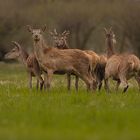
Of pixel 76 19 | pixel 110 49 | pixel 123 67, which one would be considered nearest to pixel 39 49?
pixel 123 67

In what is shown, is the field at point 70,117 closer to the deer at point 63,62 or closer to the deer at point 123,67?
the deer at point 123,67

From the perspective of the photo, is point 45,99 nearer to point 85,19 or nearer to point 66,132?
point 66,132

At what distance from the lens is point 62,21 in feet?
195

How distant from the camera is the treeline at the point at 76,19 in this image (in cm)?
5862

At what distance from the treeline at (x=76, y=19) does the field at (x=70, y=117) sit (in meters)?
42.2

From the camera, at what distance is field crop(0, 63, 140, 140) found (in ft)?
32.2

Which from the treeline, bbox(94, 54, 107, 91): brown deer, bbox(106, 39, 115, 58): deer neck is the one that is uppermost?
bbox(106, 39, 115, 58): deer neck

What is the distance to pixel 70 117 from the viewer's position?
12133 millimetres

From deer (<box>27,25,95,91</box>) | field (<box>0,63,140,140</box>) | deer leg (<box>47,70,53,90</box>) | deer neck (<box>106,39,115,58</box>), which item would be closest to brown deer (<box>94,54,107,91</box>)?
deer neck (<box>106,39,115,58</box>)

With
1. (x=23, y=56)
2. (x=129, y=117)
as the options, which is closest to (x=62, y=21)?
(x=23, y=56)

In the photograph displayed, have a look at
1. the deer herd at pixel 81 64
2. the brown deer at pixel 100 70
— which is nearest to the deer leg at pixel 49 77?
the deer herd at pixel 81 64

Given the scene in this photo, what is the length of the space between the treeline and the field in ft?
Result: 138

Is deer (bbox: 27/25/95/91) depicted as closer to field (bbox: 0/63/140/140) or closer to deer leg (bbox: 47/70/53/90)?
deer leg (bbox: 47/70/53/90)

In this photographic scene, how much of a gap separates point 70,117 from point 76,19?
47921mm
